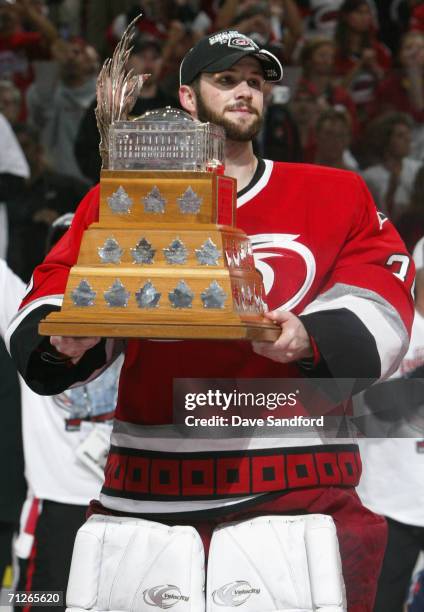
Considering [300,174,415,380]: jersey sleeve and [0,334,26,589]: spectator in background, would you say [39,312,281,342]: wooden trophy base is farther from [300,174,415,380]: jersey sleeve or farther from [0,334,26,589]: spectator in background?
[0,334,26,589]: spectator in background

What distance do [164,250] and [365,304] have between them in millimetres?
463

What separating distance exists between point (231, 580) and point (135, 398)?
17.1 inches

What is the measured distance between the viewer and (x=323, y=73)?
6.51 metres

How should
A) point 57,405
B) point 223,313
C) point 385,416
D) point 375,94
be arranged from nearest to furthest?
point 223,313
point 385,416
point 57,405
point 375,94

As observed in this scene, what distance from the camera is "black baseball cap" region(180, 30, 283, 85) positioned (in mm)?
2830

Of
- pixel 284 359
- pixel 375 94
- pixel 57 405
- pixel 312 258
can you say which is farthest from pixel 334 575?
pixel 375 94

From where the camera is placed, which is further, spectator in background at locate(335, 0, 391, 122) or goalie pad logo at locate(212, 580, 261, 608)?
spectator in background at locate(335, 0, 391, 122)

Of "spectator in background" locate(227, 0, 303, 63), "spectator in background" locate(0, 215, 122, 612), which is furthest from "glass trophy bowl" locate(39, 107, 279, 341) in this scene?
"spectator in background" locate(227, 0, 303, 63)

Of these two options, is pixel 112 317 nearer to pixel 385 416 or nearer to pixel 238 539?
pixel 238 539

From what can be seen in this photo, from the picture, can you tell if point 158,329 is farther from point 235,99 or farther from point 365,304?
point 235,99

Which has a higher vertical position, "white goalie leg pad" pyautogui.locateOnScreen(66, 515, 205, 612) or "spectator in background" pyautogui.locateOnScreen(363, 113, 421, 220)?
"spectator in background" pyautogui.locateOnScreen(363, 113, 421, 220)

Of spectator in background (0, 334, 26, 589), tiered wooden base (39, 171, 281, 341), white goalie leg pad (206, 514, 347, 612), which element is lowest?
spectator in background (0, 334, 26, 589)

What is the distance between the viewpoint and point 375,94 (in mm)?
6316

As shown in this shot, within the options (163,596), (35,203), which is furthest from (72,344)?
(35,203)
